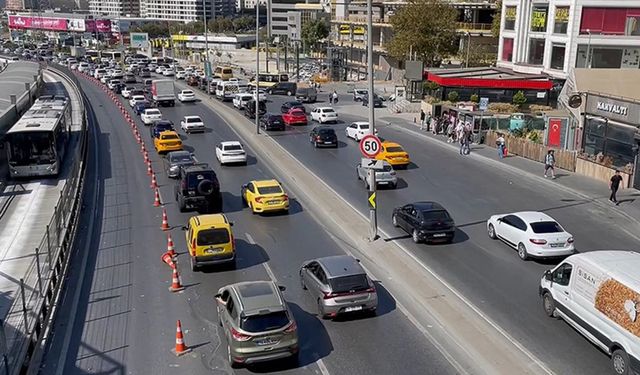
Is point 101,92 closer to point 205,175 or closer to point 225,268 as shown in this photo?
point 205,175

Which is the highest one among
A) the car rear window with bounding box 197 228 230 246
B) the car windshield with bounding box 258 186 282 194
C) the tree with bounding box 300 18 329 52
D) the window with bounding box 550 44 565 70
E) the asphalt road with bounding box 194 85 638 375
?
the tree with bounding box 300 18 329 52

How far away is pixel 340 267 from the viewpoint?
57.1 ft

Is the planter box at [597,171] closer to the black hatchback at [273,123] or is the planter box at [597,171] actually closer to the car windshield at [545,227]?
the car windshield at [545,227]

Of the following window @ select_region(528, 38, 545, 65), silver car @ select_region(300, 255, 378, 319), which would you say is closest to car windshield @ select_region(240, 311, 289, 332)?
silver car @ select_region(300, 255, 378, 319)

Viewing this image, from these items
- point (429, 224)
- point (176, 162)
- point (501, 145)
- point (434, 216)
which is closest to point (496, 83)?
point (501, 145)

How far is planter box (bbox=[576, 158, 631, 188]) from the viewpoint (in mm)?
32750

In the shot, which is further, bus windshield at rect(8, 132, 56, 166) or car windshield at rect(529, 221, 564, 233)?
bus windshield at rect(8, 132, 56, 166)

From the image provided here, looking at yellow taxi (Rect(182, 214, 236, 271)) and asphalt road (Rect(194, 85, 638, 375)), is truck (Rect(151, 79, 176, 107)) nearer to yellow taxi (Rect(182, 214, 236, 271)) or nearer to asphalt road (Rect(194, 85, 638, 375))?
asphalt road (Rect(194, 85, 638, 375))

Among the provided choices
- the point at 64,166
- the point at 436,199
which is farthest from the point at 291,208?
the point at 64,166

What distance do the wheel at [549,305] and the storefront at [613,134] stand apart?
18.0 meters

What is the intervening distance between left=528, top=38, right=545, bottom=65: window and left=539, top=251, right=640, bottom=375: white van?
53.6 metres

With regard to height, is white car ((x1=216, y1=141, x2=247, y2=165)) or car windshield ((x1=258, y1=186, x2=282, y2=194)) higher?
car windshield ((x1=258, y1=186, x2=282, y2=194))

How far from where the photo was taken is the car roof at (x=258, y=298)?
14.3m

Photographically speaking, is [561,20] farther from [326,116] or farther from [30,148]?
[30,148]
